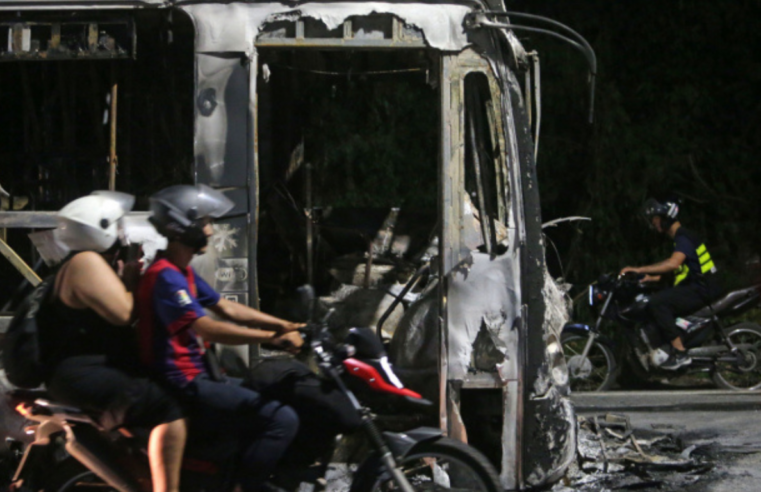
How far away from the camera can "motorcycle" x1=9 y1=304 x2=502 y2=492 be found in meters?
4.38

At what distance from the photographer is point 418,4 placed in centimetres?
560

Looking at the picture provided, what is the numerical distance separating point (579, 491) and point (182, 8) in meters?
3.26

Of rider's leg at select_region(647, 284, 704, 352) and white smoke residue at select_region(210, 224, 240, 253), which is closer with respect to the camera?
white smoke residue at select_region(210, 224, 240, 253)

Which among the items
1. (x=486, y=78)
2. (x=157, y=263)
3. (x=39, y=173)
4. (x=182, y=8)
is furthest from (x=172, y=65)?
(x=157, y=263)

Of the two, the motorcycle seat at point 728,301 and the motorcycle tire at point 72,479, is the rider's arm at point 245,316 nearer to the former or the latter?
the motorcycle tire at point 72,479

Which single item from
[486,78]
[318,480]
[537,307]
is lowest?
[318,480]

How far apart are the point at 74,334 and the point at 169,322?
409 mm

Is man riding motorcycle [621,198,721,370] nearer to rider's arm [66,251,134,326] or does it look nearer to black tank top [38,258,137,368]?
black tank top [38,258,137,368]

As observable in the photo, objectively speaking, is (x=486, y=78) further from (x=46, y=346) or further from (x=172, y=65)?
(x=172, y=65)

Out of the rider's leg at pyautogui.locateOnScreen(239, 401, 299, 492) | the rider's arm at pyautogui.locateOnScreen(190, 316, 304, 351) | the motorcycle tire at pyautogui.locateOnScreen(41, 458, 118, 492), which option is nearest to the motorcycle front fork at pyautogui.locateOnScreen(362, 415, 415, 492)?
the rider's leg at pyautogui.locateOnScreen(239, 401, 299, 492)

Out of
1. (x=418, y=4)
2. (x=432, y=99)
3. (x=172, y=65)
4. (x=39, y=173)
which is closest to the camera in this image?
(x=418, y=4)

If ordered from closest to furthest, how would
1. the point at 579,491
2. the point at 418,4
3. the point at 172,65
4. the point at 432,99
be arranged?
1. the point at 418,4
2. the point at 579,491
3. the point at 172,65
4. the point at 432,99

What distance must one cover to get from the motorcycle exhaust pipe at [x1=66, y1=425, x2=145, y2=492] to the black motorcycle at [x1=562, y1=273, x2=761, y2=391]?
19.2 ft

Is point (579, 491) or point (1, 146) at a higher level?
point (1, 146)
